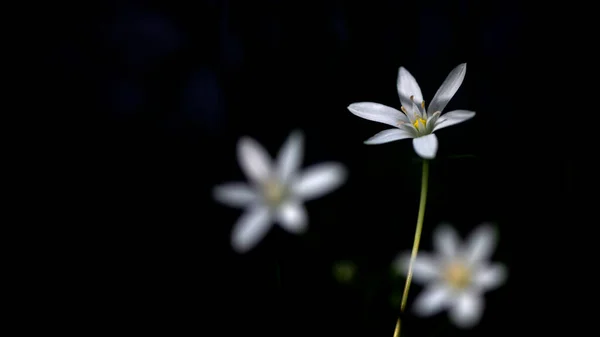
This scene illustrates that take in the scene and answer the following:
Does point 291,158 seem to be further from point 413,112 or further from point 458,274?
point 458,274

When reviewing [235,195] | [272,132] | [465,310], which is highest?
[272,132]

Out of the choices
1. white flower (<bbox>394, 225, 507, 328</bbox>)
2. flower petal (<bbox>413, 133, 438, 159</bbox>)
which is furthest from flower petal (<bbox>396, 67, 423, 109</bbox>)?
white flower (<bbox>394, 225, 507, 328</bbox>)

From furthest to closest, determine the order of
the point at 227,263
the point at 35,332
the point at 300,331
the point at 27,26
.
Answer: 1. the point at 27,26
2. the point at 227,263
3. the point at 35,332
4. the point at 300,331

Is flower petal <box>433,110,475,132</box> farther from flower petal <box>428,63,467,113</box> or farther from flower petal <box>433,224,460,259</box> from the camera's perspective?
flower petal <box>433,224,460,259</box>

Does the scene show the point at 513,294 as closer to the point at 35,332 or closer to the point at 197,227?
the point at 197,227

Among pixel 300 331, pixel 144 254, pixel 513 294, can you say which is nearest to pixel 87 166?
pixel 144 254

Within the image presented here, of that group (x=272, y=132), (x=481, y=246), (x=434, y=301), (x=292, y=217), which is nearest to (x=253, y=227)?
(x=292, y=217)

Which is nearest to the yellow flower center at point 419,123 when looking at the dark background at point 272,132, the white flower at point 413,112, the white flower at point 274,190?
the white flower at point 413,112

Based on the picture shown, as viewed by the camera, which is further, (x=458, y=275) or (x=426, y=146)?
(x=458, y=275)
